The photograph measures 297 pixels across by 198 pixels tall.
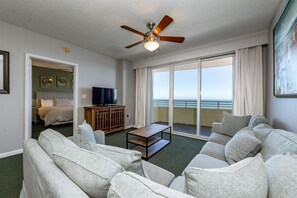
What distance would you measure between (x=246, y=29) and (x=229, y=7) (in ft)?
3.22

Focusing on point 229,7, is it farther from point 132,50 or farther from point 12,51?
point 12,51

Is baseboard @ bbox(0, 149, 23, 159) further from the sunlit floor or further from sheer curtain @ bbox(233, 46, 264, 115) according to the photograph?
sheer curtain @ bbox(233, 46, 264, 115)

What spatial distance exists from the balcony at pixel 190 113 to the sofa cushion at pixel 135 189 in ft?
11.4

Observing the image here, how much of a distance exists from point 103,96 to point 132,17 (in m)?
2.52

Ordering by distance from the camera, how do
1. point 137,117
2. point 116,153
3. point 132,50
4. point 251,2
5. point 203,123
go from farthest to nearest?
point 137,117, point 203,123, point 132,50, point 251,2, point 116,153

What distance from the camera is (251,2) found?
6.41ft

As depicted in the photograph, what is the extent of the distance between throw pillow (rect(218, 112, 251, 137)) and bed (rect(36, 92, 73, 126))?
16.9ft

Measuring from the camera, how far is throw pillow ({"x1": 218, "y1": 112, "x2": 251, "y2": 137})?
237cm

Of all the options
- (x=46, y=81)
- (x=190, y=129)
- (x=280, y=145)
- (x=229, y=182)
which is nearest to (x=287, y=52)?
(x=280, y=145)

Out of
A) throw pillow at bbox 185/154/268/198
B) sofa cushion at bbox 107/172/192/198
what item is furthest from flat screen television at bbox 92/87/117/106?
throw pillow at bbox 185/154/268/198

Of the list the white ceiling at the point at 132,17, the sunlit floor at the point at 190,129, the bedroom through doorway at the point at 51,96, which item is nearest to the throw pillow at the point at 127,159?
the white ceiling at the point at 132,17

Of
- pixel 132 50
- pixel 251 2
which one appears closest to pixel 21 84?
pixel 132 50

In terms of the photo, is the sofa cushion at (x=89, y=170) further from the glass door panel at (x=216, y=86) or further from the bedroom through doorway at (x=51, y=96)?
the bedroom through doorway at (x=51, y=96)

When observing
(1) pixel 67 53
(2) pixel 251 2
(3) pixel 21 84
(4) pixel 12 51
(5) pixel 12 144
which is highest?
(2) pixel 251 2
